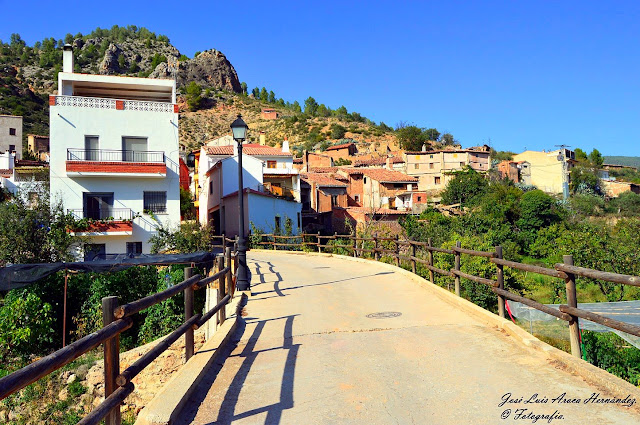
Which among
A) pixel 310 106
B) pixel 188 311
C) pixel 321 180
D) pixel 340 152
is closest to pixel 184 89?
pixel 310 106

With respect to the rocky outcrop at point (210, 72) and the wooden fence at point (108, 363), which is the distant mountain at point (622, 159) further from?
the wooden fence at point (108, 363)

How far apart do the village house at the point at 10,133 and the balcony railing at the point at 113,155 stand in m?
42.9

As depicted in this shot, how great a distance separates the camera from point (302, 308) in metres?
10.8

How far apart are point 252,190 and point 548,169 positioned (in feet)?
209

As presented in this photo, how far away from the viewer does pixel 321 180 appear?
58312mm

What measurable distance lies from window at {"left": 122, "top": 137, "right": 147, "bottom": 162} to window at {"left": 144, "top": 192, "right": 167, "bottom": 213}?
221cm

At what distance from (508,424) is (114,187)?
29314 millimetres

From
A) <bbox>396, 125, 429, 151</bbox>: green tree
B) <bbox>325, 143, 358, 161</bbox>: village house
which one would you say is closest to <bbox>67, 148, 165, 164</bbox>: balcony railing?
<bbox>325, 143, 358, 161</bbox>: village house

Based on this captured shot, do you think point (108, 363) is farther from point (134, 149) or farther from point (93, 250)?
point (134, 149)

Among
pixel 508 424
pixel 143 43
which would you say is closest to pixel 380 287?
pixel 508 424

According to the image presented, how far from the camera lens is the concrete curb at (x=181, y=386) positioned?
171 inches

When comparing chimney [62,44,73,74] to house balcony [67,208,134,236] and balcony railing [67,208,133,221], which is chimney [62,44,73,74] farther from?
house balcony [67,208,134,236]

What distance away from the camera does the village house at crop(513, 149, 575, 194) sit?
81188 mm

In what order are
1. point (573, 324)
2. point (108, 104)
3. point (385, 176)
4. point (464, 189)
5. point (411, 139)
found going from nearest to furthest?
point (573, 324) < point (108, 104) < point (385, 176) < point (464, 189) < point (411, 139)
